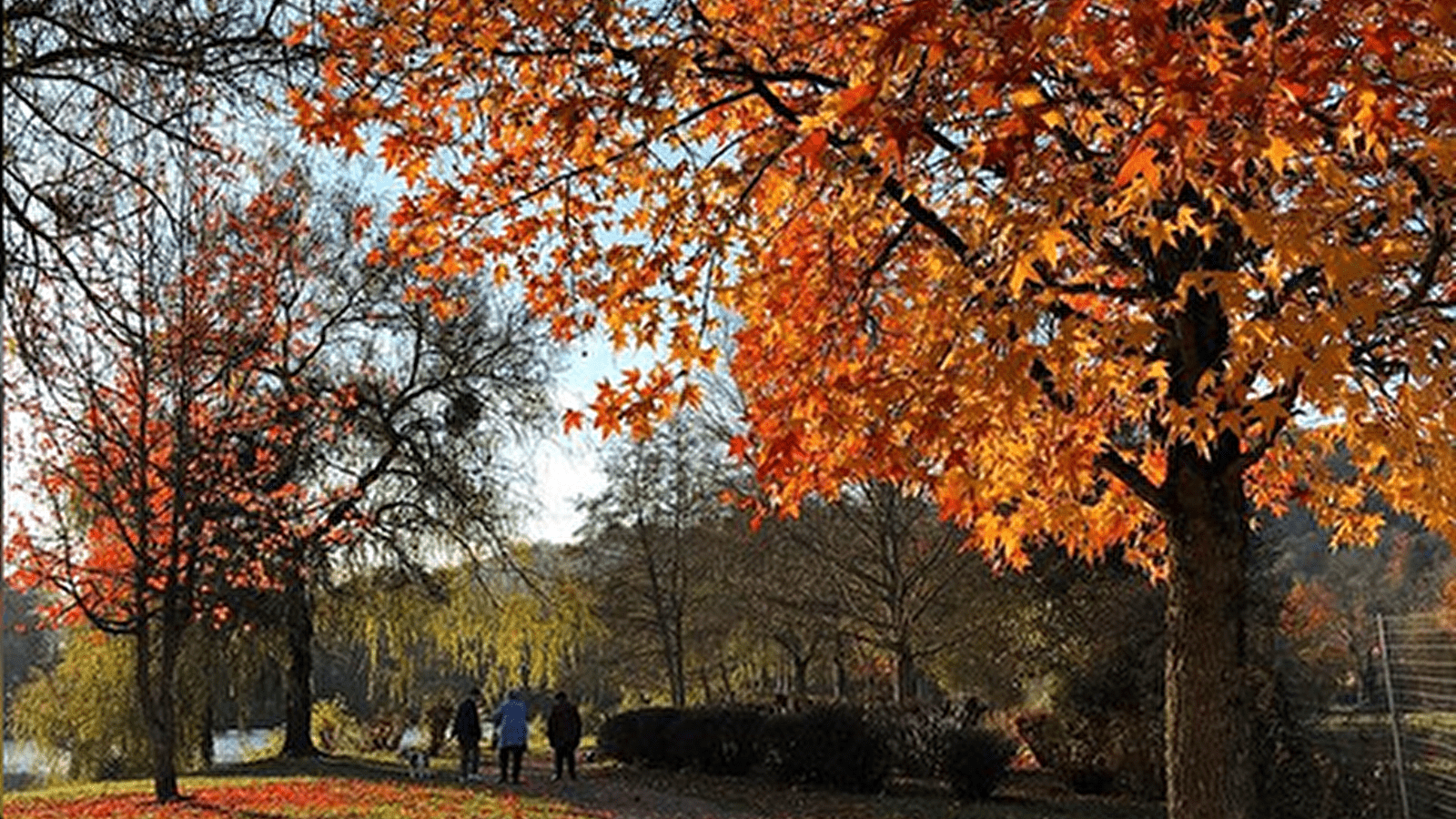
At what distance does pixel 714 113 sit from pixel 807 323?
1.41 m

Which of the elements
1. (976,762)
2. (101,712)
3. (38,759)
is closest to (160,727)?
(101,712)

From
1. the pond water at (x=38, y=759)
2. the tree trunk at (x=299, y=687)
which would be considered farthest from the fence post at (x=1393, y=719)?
the pond water at (x=38, y=759)

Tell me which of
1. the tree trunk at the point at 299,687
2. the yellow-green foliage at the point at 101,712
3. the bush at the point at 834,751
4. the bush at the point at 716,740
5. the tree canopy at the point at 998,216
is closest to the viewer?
the tree canopy at the point at 998,216

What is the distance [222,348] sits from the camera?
15.9 meters

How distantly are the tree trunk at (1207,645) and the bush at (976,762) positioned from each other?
10677 mm

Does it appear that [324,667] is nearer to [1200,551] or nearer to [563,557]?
[563,557]

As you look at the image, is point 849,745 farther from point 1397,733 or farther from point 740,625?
point 740,625

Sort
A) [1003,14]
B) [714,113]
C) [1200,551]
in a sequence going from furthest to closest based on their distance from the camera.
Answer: [714,113] < [1200,551] < [1003,14]

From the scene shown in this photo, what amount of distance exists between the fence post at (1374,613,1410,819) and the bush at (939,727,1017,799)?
5.95 metres

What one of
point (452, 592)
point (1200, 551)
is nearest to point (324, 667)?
point (452, 592)

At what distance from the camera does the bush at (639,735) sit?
2170 cm

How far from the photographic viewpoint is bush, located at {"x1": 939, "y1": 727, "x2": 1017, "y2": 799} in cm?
1691

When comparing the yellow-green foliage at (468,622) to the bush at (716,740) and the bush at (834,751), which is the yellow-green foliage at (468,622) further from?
the bush at (834,751)

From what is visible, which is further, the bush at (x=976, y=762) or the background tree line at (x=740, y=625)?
the background tree line at (x=740, y=625)
